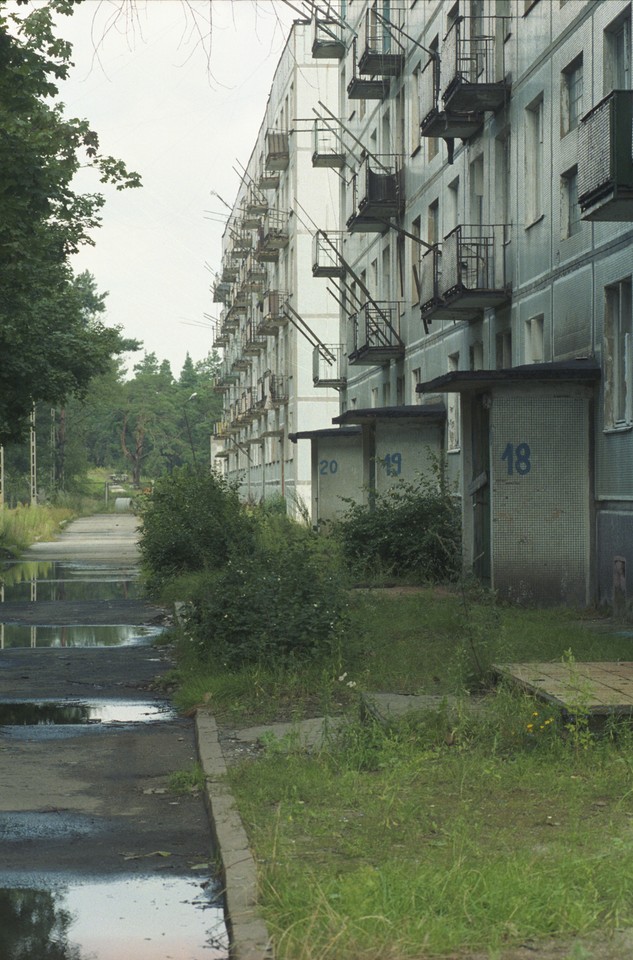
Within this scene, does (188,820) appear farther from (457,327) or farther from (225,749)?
(457,327)

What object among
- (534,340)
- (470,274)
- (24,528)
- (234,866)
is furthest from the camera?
(24,528)

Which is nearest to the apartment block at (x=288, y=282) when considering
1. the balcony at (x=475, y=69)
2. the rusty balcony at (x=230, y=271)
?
the rusty balcony at (x=230, y=271)

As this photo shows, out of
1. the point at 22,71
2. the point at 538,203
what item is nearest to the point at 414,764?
the point at 22,71

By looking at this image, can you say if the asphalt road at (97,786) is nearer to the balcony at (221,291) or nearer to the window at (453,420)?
the window at (453,420)

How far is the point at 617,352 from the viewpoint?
57.1 ft

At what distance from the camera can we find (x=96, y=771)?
28.1 feet

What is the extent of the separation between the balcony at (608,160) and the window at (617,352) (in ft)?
7.63

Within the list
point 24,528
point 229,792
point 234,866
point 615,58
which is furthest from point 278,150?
point 234,866

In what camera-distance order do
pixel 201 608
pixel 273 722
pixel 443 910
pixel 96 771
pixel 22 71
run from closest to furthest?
pixel 443 910
pixel 96 771
pixel 273 722
pixel 201 608
pixel 22 71

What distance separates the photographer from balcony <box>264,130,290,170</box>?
5519cm

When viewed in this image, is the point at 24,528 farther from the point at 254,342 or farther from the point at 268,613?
the point at 268,613

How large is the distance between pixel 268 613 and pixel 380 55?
23.8m

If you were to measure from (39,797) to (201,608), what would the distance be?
15.6ft

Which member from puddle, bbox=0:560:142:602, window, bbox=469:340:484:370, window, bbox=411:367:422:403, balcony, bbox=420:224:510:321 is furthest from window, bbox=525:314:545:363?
window, bbox=411:367:422:403
